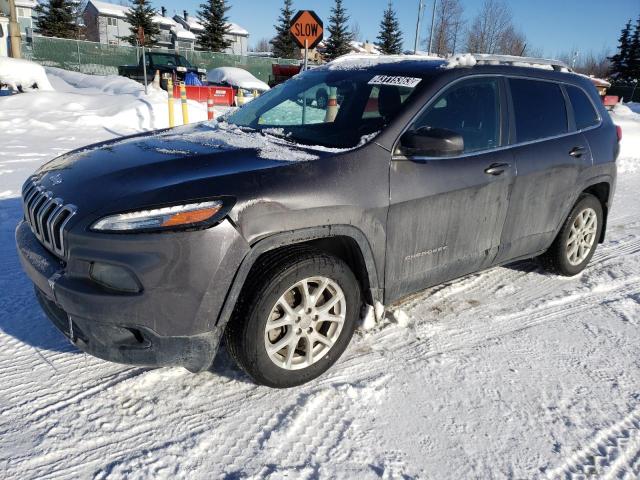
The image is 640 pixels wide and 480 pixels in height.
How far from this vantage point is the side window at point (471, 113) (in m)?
3.04

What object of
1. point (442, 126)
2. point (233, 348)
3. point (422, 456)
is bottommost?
point (422, 456)

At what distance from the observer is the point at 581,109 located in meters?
4.02

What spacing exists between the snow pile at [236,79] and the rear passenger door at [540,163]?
19102 mm

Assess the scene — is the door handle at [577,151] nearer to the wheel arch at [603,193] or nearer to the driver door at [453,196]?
the wheel arch at [603,193]

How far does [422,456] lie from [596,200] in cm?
308

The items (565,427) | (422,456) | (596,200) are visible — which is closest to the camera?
(422,456)

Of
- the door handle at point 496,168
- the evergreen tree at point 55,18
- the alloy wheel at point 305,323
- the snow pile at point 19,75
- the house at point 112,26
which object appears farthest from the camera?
the house at point 112,26

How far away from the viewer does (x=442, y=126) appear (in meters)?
3.06

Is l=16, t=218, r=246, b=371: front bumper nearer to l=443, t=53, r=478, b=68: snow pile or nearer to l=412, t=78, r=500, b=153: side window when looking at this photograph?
l=412, t=78, r=500, b=153: side window

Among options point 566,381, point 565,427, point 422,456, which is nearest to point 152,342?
point 422,456

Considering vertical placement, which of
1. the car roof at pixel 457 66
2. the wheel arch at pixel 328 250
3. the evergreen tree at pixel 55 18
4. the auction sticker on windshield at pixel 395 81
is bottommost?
the wheel arch at pixel 328 250

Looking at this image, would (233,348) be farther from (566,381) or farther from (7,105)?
(7,105)

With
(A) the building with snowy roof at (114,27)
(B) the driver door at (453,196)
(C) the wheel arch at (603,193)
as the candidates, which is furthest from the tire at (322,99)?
(A) the building with snowy roof at (114,27)

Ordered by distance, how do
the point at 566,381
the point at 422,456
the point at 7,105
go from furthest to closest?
the point at 7,105
the point at 566,381
the point at 422,456
